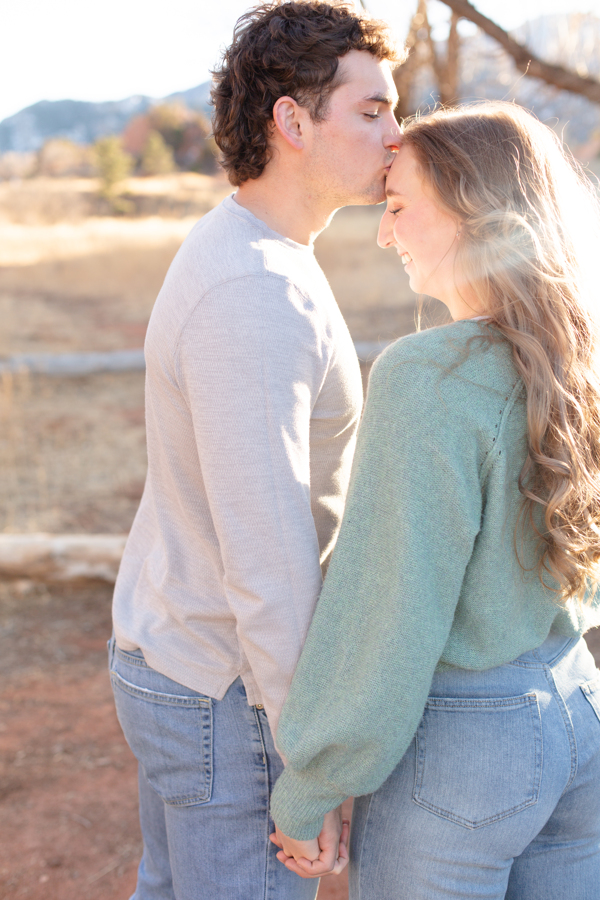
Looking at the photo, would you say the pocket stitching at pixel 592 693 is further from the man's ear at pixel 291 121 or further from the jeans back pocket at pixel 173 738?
the man's ear at pixel 291 121

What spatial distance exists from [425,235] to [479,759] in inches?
37.9

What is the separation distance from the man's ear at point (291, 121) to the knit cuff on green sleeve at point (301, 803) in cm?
123

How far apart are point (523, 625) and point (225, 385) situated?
692 mm

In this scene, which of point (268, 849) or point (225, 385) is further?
point (268, 849)

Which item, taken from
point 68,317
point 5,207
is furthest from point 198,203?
point 68,317

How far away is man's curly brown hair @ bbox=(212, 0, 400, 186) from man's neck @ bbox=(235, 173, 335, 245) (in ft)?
A: 0.13

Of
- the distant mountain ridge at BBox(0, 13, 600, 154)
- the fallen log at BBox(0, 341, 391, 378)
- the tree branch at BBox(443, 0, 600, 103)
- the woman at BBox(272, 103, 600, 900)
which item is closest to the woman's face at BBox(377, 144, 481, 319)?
the woman at BBox(272, 103, 600, 900)

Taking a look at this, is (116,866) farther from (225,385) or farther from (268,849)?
(225,385)

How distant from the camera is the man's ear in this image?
1.51 metres

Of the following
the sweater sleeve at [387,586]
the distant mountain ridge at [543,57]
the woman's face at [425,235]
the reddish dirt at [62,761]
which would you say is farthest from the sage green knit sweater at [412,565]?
the reddish dirt at [62,761]

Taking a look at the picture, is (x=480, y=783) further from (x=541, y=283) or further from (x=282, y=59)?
(x=282, y=59)

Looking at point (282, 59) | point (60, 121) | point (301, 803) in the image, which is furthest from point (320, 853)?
point (60, 121)

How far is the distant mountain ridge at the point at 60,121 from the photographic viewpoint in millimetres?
143650

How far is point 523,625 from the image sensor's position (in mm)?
1349
